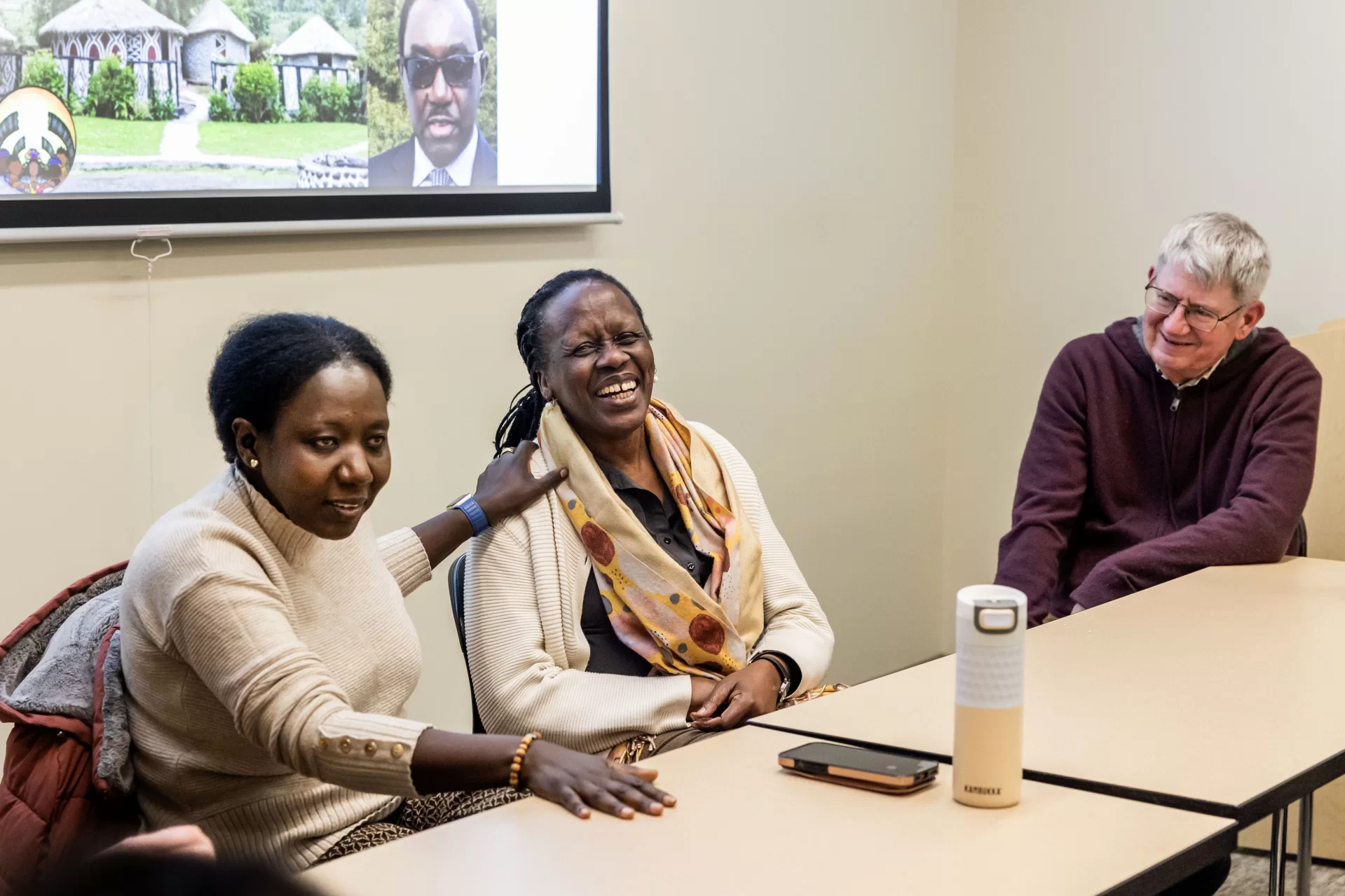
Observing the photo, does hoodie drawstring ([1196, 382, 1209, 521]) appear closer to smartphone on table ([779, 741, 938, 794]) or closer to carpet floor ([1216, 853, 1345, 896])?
carpet floor ([1216, 853, 1345, 896])

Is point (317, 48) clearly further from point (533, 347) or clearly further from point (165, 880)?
point (165, 880)

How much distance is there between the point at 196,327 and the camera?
287 centimetres

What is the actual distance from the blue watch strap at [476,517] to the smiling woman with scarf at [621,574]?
2 centimetres

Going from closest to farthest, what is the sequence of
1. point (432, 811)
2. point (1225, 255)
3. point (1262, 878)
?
point (432, 811) < point (1225, 255) < point (1262, 878)

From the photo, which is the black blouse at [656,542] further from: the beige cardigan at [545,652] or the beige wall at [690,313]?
the beige wall at [690,313]

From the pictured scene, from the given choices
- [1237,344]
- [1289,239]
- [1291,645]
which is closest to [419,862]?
[1291,645]

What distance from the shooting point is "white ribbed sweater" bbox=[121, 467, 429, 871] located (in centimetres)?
166

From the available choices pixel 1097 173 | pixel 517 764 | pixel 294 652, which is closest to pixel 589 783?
pixel 517 764

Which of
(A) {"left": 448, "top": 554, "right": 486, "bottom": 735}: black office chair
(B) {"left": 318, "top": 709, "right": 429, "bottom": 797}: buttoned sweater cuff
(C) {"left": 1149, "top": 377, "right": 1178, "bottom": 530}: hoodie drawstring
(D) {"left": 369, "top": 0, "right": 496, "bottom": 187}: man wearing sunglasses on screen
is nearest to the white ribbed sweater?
(B) {"left": 318, "top": 709, "right": 429, "bottom": 797}: buttoned sweater cuff

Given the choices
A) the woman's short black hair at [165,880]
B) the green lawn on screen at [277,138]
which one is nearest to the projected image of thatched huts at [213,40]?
the green lawn on screen at [277,138]

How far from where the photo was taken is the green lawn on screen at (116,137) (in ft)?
8.66

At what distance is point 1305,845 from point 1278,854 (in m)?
0.37

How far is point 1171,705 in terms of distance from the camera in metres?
1.87

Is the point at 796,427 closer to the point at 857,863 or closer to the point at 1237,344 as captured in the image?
the point at 1237,344
